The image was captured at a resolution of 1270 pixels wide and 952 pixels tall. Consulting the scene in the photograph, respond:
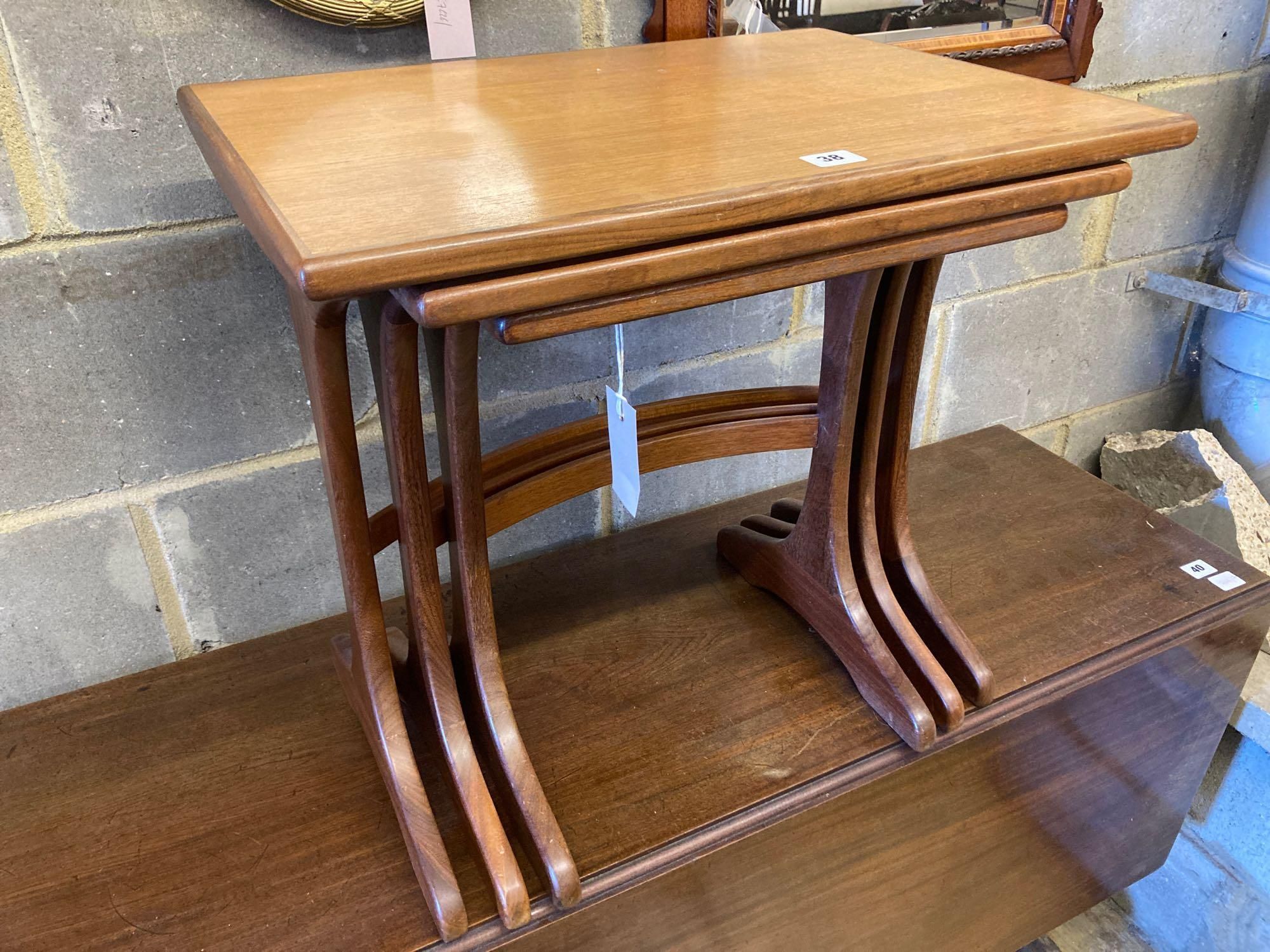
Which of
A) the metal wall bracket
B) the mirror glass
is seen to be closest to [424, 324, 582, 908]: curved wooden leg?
the mirror glass

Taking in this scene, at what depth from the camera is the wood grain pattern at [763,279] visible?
1.86 ft

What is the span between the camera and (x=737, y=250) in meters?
0.58

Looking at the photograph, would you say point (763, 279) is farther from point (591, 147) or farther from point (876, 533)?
point (876, 533)

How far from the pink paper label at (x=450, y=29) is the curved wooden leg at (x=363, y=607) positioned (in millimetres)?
385

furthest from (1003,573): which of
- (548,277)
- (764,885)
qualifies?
(548,277)

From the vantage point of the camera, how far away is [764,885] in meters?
0.93

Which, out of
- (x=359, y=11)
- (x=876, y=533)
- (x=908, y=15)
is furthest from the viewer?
(x=908, y=15)

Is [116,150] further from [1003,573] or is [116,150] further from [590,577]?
[1003,573]

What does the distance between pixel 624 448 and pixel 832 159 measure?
291 millimetres

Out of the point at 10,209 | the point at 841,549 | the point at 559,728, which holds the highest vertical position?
the point at 10,209

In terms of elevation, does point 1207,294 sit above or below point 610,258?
below

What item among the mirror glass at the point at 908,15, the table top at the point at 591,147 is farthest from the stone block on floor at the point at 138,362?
the mirror glass at the point at 908,15

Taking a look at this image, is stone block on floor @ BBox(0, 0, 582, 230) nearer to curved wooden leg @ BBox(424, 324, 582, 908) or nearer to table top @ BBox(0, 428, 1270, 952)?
curved wooden leg @ BBox(424, 324, 582, 908)

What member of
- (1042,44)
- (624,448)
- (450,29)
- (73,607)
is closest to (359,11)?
(450,29)
